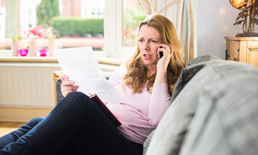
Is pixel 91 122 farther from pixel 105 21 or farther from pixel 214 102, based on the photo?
pixel 105 21

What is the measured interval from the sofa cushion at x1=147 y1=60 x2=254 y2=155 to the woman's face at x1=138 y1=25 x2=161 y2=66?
1.02 m

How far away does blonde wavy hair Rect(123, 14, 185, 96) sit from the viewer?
130cm

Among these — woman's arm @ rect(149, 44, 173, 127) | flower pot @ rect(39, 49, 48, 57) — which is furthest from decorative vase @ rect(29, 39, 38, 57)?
woman's arm @ rect(149, 44, 173, 127)

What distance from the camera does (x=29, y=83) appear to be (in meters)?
2.60

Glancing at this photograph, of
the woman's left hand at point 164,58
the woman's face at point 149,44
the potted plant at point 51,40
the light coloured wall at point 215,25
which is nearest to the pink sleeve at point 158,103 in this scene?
the woman's left hand at point 164,58

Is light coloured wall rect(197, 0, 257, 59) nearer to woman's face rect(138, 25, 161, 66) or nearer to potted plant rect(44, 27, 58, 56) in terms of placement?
woman's face rect(138, 25, 161, 66)

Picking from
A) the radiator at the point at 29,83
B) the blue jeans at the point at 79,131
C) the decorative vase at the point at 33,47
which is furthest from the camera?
the decorative vase at the point at 33,47

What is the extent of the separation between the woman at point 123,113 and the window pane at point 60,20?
5.04ft

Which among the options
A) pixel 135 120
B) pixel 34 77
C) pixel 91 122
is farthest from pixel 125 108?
pixel 34 77

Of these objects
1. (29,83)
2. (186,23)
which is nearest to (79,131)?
(186,23)

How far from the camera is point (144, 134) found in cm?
119

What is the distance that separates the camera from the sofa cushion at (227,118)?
23 centimetres

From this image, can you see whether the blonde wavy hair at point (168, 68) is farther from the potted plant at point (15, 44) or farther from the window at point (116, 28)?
the potted plant at point (15, 44)

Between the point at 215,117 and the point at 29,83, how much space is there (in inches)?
104
